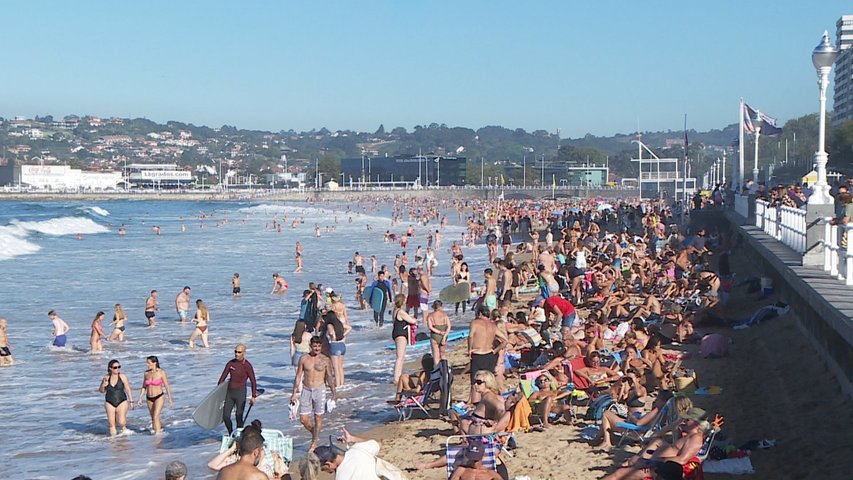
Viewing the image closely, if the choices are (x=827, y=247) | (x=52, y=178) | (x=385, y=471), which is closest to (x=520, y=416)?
(x=385, y=471)

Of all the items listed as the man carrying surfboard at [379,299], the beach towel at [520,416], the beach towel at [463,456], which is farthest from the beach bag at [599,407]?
the man carrying surfboard at [379,299]

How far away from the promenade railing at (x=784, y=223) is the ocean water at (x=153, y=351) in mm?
5683

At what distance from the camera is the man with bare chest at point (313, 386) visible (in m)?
9.48

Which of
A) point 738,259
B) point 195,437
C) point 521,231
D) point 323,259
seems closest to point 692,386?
point 195,437

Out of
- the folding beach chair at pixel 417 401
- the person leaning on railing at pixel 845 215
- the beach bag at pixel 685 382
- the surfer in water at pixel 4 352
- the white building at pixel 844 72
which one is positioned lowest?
the surfer in water at pixel 4 352

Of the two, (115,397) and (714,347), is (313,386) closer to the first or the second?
(115,397)

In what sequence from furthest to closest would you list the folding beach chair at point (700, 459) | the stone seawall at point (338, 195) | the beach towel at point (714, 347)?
the stone seawall at point (338, 195)
the beach towel at point (714, 347)
the folding beach chair at point (700, 459)

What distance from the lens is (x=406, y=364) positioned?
45.4 ft

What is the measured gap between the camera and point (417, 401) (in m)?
10.6

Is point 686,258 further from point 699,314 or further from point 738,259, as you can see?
point 699,314

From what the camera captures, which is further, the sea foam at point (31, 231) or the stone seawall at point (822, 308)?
the sea foam at point (31, 231)

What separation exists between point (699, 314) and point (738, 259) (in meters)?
9.44

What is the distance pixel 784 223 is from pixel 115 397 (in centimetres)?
1015

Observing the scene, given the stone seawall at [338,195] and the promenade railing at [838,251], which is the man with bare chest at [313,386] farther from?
the stone seawall at [338,195]
